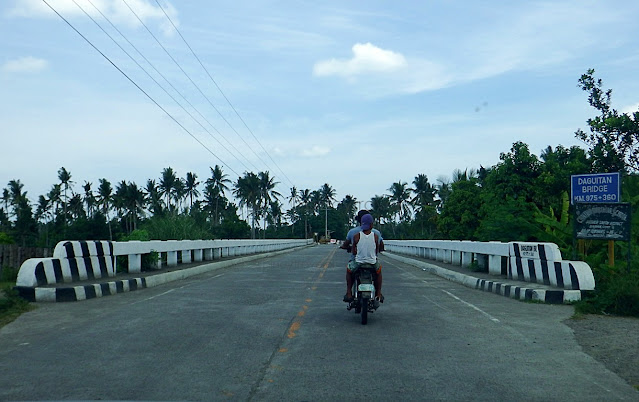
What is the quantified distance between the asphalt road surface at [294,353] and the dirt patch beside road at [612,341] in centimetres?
19

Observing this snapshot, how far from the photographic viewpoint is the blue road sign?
1459 centimetres

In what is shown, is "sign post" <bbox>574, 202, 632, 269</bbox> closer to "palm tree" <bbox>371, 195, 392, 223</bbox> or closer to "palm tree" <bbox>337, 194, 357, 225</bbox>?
"palm tree" <bbox>371, 195, 392, 223</bbox>

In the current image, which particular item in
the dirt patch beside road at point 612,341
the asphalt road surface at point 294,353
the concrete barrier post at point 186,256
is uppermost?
the concrete barrier post at point 186,256

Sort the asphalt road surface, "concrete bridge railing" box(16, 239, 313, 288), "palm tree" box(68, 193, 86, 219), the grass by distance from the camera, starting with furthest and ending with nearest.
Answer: "palm tree" box(68, 193, 86, 219)
"concrete bridge railing" box(16, 239, 313, 288)
the grass
the asphalt road surface

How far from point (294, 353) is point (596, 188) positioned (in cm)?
1082

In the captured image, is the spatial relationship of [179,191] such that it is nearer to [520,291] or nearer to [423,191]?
[423,191]

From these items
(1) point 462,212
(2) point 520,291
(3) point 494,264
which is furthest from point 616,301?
(1) point 462,212

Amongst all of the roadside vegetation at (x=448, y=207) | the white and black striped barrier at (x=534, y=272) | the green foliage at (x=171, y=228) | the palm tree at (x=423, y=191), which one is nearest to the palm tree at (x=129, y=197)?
the roadside vegetation at (x=448, y=207)

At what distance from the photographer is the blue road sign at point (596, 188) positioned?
47.9 feet

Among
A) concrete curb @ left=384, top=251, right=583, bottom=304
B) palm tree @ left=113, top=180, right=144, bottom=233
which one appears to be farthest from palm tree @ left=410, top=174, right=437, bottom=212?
concrete curb @ left=384, top=251, right=583, bottom=304

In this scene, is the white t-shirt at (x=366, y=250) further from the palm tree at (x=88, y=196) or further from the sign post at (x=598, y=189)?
the palm tree at (x=88, y=196)

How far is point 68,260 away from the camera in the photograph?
14.1 meters

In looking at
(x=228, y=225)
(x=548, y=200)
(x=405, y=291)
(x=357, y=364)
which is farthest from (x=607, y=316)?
(x=228, y=225)

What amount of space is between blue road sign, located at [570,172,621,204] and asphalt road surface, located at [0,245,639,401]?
4.19 meters
